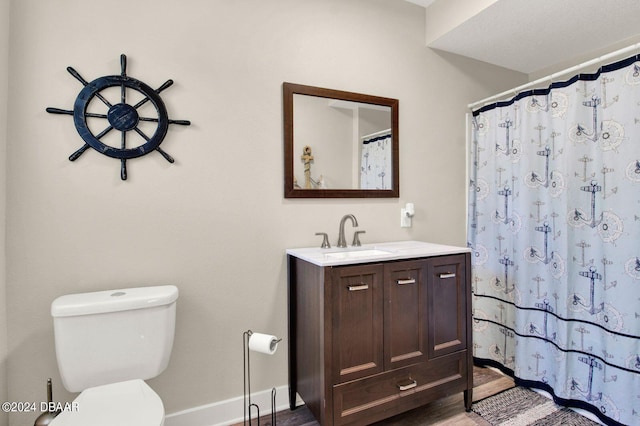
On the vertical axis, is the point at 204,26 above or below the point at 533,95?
above

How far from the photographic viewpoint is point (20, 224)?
1.44m

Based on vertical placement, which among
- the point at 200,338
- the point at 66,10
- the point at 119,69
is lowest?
the point at 200,338

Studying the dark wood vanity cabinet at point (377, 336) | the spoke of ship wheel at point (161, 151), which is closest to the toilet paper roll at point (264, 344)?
the dark wood vanity cabinet at point (377, 336)

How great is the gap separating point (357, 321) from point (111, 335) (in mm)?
1093

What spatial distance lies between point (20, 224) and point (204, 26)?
132 centimetres

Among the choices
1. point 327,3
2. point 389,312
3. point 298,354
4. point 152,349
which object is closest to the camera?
point 152,349

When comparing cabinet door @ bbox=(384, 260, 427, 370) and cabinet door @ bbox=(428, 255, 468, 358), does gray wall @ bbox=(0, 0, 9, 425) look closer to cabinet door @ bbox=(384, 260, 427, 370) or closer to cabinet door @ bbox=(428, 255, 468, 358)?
cabinet door @ bbox=(384, 260, 427, 370)

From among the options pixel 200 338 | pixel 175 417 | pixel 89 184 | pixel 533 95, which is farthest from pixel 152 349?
pixel 533 95

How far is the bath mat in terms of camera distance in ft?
5.87

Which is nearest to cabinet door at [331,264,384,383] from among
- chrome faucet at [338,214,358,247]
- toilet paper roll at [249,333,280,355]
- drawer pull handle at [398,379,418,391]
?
drawer pull handle at [398,379,418,391]

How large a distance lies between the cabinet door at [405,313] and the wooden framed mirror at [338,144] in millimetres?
648

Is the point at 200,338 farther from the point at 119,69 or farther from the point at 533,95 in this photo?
the point at 533,95

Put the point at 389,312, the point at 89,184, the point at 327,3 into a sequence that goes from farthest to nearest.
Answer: the point at 327,3
the point at 389,312
the point at 89,184

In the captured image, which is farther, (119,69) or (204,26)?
(204,26)
